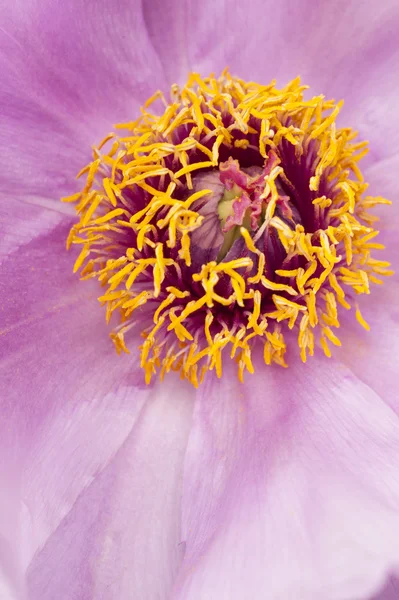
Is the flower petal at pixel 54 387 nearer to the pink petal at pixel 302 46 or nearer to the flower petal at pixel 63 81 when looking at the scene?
the flower petal at pixel 63 81

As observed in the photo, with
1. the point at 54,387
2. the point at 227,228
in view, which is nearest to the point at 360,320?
the point at 227,228

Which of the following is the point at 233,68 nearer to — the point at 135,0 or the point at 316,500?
the point at 135,0

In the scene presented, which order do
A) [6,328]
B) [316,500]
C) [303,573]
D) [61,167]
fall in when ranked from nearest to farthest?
[303,573] < [316,500] < [6,328] < [61,167]

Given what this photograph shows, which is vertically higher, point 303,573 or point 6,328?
point 6,328

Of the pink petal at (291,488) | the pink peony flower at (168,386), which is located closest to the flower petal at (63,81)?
the pink peony flower at (168,386)

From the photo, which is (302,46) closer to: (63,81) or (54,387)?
(63,81)

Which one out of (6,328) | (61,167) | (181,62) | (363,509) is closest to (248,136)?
(181,62)
